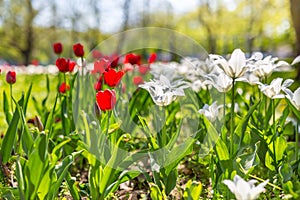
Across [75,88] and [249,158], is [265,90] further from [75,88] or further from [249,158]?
[75,88]

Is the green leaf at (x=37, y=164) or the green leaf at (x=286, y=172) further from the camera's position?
the green leaf at (x=286, y=172)

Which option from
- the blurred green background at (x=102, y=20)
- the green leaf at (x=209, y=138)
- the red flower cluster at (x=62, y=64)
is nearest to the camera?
the green leaf at (x=209, y=138)

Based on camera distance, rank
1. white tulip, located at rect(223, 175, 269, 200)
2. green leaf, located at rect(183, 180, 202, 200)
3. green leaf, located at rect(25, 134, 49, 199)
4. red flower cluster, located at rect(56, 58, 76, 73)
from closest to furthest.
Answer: white tulip, located at rect(223, 175, 269, 200), green leaf, located at rect(25, 134, 49, 199), green leaf, located at rect(183, 180, 202, 200), red flower cluster, located at rect(56, 58, 76, 73)

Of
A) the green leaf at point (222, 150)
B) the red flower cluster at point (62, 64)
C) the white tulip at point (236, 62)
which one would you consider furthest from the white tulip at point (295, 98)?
the red flower cluster at point (62, 64)

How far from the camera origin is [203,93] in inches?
149

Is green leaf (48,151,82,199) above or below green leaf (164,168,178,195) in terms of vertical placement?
above

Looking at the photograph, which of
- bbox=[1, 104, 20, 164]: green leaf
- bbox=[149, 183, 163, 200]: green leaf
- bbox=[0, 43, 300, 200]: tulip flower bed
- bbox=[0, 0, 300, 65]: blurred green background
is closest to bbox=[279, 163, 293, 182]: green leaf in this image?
bbox=[0, 43, 300, 200]: tulip flower bed

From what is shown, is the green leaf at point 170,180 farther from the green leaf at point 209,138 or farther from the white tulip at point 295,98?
the white tulip at point 295,98

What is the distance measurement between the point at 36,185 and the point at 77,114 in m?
1.11

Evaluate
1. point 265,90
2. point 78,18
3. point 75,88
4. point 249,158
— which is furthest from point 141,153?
point 78,18

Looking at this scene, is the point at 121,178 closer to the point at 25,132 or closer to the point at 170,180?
the point at 170,180

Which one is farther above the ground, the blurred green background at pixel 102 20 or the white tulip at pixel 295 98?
the blurred green background at pixel 102 20

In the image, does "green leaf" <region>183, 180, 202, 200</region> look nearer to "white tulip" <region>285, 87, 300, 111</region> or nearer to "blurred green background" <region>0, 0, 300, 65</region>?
"white tulip" <region>285, 87, 300, 111</region>

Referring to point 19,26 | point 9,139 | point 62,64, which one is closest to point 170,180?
point 9,139
